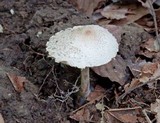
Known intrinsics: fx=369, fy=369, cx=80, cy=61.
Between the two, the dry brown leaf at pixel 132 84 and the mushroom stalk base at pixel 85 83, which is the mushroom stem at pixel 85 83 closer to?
the mushroom stalk base at pixel 85 83

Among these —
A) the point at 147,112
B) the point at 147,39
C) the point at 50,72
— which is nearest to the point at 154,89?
the point at 147,112

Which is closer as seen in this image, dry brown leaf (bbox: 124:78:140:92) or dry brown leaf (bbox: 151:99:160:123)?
dry brown leaf (bbox: 151:99:160:123)

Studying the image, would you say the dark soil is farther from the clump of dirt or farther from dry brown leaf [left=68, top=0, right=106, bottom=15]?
dry brown leaf [left=68, top=0, right=106, bottom=15]

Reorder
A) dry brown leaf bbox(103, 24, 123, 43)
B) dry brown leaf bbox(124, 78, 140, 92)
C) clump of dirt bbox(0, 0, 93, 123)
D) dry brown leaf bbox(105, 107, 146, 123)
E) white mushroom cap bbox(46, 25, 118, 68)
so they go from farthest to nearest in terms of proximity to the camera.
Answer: dry brown leaf bbox(103, 24, 123, 43), dry brown leaf bbox(124, 78, 140, 92), dry brown leaf bbox(105, 107, 146, 123), clump of dirt bbox(0, 0, 93, 123), white mushroom cap bbox(46, 25, 118, 68)

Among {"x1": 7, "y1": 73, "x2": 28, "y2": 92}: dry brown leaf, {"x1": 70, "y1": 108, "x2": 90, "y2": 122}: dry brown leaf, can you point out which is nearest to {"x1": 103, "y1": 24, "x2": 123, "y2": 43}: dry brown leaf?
{"x1": 70, "y1": 108, "x2": 90, "y2": 122}: dry brown leaf

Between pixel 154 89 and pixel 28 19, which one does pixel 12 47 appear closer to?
pixel 28 19

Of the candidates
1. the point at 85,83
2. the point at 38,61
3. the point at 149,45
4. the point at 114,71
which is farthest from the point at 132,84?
the point at 38,61
